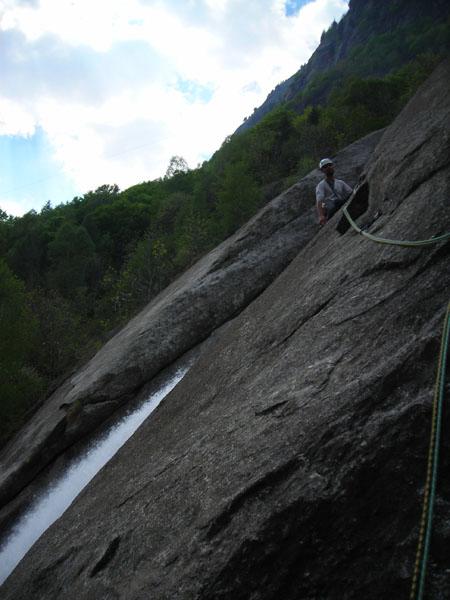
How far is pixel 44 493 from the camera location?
38.6ft

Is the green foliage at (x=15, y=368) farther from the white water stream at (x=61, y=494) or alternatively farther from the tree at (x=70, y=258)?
the tree at (x=70, y=258)

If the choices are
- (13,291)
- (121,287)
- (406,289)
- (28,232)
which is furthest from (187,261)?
(28,232)

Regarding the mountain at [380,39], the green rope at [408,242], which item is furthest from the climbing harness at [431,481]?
the mountain at [380,39]

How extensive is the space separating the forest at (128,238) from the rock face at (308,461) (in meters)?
12.9

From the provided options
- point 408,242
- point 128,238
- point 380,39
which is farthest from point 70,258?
point 380,39

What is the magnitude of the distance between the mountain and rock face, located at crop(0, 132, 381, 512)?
3873 inches

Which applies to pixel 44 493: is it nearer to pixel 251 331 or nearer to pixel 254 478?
pixel 251 331

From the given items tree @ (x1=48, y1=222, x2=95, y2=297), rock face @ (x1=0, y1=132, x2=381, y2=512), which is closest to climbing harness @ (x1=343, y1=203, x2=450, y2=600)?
rock face @ (x1=0, y1=132, x2=381, y2=512)

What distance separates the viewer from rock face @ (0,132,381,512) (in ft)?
41.4

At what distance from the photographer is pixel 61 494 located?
11.5 meters

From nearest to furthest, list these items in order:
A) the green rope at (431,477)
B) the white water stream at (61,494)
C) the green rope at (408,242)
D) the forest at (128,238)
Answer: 1. the green rope at (431,477)
2. the green rope at (408,242)
3. the white water stream at (61,494)
4. the forest at (128,238)

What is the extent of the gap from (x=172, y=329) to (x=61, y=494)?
5930mm

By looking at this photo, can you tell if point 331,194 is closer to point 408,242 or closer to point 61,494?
point 408,242

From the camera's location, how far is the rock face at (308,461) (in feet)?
12.1
